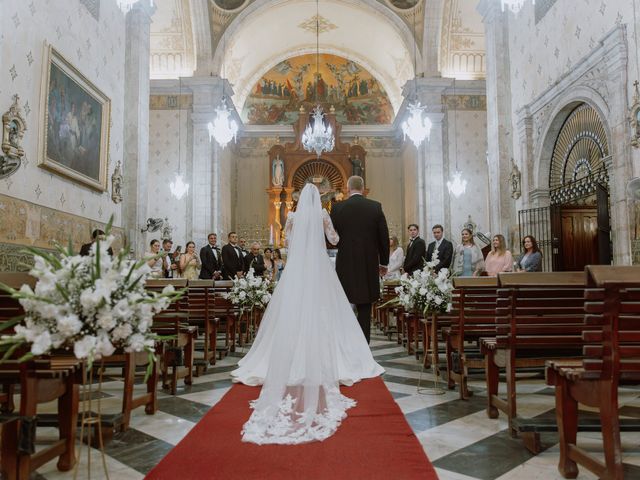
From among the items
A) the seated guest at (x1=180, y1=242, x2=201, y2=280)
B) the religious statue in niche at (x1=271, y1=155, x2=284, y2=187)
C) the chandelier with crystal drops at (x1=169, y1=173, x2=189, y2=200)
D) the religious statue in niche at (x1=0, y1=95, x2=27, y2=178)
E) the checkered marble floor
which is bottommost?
the checkered marble floor

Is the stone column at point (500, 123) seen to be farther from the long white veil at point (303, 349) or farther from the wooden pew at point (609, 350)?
the wooden pew at point (609, 350)

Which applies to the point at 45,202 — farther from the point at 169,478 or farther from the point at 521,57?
the point at 521,57

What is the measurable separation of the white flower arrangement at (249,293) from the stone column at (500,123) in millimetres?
5913

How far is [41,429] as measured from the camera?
3926 mm

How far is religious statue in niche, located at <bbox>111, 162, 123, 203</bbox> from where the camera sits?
1005 centimetres

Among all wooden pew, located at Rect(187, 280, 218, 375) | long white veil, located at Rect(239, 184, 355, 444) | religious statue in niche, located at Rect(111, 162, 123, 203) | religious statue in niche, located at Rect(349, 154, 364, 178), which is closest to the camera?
long white veil, located at Rect(239, 184, 355, 444)

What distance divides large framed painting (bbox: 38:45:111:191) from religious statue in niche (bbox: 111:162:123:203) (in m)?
0.40

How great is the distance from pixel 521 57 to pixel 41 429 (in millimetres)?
10935

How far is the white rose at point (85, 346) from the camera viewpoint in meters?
2.19

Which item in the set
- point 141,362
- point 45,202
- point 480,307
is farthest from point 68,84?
point 480,307

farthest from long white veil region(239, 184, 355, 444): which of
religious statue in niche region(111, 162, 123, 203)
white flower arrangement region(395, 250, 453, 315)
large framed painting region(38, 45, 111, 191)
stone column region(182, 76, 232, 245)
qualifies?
stone column region(182, 76, 232, 245)

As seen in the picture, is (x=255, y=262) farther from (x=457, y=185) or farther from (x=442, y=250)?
(x=457, y=185)

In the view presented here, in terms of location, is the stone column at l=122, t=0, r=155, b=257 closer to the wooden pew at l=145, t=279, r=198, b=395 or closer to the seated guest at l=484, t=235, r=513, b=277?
the wooden pew at l=145, t=279, r=198, b=395

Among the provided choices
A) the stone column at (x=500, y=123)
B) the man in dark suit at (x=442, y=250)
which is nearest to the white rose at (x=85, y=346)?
the man in dark suit at (x=442, y=250)
